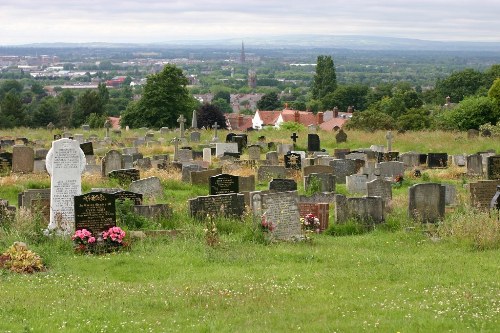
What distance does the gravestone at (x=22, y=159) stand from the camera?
26.4 m

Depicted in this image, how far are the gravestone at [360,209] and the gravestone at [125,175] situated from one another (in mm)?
7730

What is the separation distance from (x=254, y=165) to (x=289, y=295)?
1686cm

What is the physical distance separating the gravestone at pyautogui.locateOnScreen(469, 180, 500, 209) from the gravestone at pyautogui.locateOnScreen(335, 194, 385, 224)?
2694 mm

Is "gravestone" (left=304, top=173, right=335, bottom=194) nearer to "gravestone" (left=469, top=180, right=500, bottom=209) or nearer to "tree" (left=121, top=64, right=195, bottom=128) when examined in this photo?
"gravestone" (left=469, top=180, right=500, bottom=209)

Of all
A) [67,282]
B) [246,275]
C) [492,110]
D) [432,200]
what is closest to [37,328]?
[67,282]

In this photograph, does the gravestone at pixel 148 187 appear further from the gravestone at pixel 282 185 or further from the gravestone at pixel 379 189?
the gravestone at pixel 379 189

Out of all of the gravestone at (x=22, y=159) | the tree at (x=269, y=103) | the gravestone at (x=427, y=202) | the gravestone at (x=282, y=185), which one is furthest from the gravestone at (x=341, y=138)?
the tree at (x=269, y=103)

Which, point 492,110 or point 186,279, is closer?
point 186,279

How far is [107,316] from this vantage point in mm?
10328

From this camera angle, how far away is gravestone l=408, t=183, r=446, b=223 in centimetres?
1794

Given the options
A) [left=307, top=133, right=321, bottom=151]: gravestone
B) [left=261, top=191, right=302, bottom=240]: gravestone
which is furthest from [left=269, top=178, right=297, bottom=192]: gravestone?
[left=307, top=133, right=321, bottom=151]: gravestone

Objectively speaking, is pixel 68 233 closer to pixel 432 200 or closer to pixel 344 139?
pixel 432 200

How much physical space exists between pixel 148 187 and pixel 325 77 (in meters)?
87.5

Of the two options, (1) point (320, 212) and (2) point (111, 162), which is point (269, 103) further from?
(1) point (320, 212)
